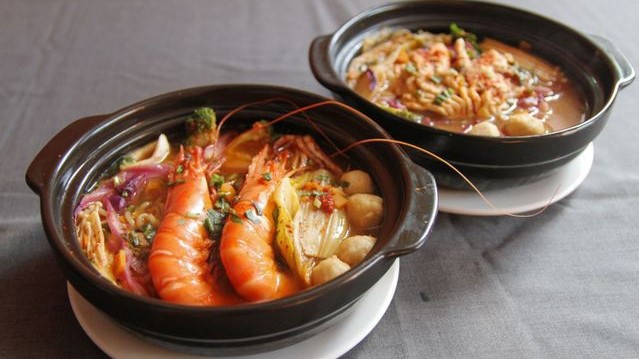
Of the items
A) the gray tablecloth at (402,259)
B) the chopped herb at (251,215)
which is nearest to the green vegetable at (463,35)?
the gray tablecloth at (402,259)

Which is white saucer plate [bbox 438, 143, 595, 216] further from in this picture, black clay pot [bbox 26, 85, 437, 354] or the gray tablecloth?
black clay pot [bbox 26, 85, 437, 354]

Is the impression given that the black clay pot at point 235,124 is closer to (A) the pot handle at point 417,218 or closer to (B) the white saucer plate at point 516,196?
(A) the pot handle at point 417,218

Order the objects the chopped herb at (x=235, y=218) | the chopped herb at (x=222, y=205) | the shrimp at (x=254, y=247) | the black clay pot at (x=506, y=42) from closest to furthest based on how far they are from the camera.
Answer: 1. the shrimp at (x=254, y=247)
2. the chopped herb at (x=235, y=218)
3. the chopped herb at (x=222, y=205)
4. the black clay pot at (x=506, y=42)

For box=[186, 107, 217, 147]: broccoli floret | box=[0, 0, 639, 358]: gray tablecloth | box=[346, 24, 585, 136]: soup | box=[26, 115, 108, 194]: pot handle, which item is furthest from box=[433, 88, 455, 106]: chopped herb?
box=[26, 115, 108, 194]: pot handle

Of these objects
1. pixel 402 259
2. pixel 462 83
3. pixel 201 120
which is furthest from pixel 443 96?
pixel 201 120

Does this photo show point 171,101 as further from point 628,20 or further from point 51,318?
point 628,20

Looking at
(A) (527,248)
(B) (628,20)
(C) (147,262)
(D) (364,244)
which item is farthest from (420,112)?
(B) (628,20)
